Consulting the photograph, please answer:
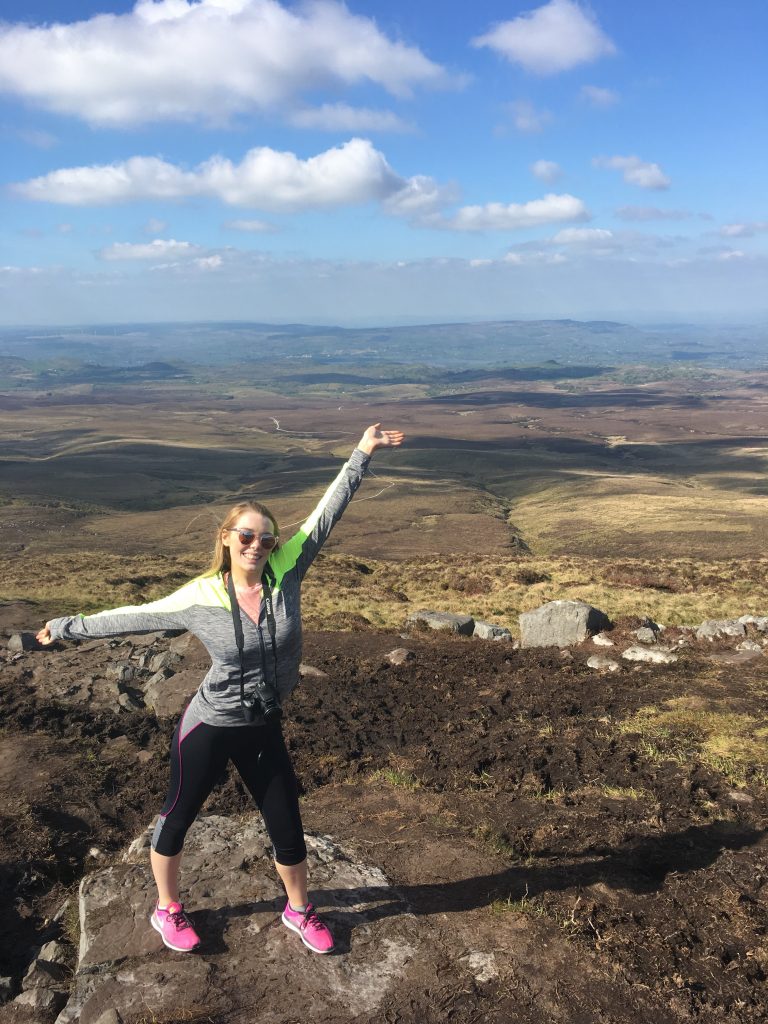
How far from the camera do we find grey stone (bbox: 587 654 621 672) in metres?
14.7

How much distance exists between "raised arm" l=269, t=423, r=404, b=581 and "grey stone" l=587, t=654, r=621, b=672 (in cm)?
1014

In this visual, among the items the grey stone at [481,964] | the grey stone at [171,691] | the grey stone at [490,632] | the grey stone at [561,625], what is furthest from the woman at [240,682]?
the grey stone at [490,632]

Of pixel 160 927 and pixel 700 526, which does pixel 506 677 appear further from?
pixel 700 526

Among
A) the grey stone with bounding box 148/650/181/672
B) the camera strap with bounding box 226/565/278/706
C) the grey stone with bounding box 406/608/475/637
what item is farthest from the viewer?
the grey stone with bounding box 406/608/475/637

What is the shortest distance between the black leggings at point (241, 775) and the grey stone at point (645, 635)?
1335 cm

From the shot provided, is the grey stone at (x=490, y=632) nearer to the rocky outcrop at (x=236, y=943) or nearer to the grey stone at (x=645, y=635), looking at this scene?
the grey stone at (x=645, y=635)

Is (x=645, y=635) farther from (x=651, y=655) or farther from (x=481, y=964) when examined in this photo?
(x=481, y=964)

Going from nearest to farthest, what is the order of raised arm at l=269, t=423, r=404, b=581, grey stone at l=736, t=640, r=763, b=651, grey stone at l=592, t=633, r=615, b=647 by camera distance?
1. raised arm at l=269, t=423, r=404, b=581
2. grey stone at l=736, t=640, r=763, b=651
3. grey stone at l=592, t=633, r=615, b=647

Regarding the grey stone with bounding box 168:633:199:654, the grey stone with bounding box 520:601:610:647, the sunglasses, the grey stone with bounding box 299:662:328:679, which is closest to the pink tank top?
the sunglasses

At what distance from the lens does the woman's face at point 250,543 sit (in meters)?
5.16

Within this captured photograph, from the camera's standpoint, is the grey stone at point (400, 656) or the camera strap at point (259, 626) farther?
the grey stone at point (400, 656)

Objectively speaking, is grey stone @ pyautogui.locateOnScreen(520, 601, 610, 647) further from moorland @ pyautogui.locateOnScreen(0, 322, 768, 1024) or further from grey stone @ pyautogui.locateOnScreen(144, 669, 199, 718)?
grey stone @ pyautogui.locateOnScreen(144, 669, 199, 718)

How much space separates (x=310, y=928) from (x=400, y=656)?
11.0 meters

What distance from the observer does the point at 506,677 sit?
14.8 meters
